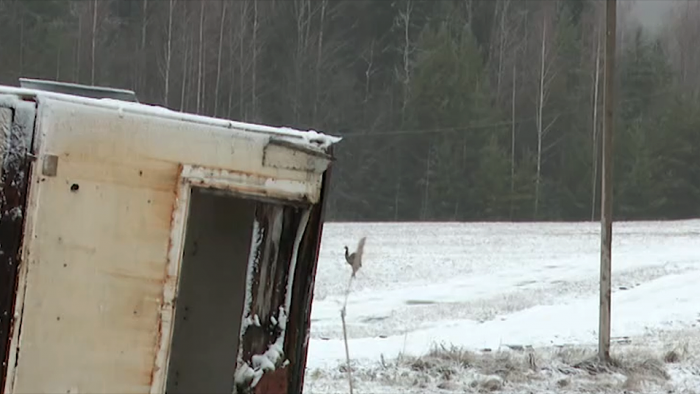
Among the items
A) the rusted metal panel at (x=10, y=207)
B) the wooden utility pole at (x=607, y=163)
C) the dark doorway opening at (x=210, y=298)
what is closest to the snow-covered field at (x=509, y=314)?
the wooden utility pole at (x=607, y=163)

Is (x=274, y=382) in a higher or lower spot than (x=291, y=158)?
lower

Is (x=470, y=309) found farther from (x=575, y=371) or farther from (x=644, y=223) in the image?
(x=644, y=223)

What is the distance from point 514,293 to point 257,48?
100 feet

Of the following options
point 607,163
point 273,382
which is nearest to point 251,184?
point 273,382

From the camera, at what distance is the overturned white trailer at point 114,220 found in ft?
10.3

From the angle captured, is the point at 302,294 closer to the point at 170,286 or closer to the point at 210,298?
the point at 170,286

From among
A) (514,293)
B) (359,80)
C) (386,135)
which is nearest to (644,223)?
(514,293)

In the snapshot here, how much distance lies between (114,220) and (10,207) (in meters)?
0.36

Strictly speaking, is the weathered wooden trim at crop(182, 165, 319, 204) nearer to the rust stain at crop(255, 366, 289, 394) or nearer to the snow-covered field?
the rust stain at crop(255, 366, 289, 394)

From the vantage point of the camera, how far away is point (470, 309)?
13.1 m

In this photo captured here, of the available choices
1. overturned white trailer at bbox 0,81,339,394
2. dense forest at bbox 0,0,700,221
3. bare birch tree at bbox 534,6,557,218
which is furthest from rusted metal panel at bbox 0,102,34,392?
bare birch tree at bbox 534,6,557,218

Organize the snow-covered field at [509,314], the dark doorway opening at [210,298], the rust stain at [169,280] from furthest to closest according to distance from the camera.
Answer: the snow-covered field at [509,314]
the dark doorway opening at [210,298]
the rust stain at [169,280]

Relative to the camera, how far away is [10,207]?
3.13 meters

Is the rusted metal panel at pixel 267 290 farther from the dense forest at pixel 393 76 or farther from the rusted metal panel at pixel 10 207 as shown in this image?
the dense forest at pixel 393 76
